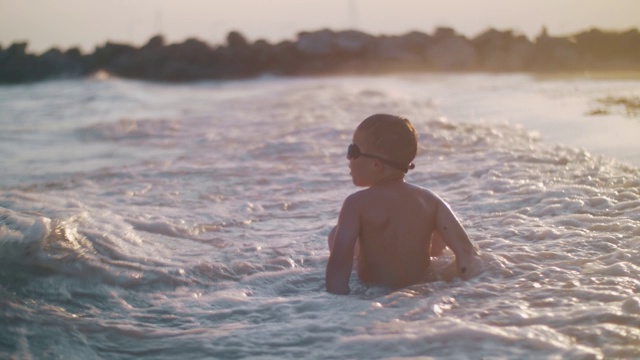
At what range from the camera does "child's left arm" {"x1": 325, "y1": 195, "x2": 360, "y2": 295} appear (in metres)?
3.43

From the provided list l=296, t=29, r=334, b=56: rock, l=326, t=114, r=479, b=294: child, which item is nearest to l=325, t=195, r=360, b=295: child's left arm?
l=326, t=114, r=479, b=294: child

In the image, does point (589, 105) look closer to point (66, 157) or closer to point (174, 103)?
point (66, 157)

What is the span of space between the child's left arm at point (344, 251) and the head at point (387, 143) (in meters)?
0.25

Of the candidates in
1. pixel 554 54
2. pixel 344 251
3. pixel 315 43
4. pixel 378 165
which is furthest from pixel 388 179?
pixel 315 43

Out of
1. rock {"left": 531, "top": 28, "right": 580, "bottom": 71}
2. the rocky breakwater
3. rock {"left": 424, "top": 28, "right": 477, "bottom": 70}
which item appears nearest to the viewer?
rock {"left": 531, "top": 28, "right": 580, "bottom": 71}

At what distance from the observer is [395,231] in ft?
11.3

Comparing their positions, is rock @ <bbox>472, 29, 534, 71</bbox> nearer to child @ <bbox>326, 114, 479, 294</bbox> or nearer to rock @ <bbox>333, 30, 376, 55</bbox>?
rock @ <bbox>333, 30, 376, 55</bbox>

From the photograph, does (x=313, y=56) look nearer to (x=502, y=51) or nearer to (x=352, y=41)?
(x=352, y=41)

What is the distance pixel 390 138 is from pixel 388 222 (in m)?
0.37

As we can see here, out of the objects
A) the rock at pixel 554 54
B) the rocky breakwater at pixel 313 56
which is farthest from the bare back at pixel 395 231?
the rocky breakwater at pixel 313 56

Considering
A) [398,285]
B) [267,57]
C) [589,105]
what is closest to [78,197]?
[398,285]

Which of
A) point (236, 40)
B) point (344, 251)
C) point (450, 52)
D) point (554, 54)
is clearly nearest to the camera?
point (344, 251)

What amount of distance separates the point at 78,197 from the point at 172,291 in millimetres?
2533

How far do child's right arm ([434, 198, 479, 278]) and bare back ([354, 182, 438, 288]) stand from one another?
3cm
